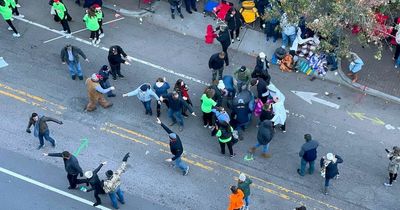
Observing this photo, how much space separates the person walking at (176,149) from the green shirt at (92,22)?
5.25 metres

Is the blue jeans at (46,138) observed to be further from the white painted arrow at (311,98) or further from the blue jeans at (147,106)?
the white painted arrow at (311,98)

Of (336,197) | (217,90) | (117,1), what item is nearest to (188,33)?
(117,1)

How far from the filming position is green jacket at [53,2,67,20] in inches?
750

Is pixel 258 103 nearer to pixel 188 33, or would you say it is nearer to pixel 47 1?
pixel 188 33

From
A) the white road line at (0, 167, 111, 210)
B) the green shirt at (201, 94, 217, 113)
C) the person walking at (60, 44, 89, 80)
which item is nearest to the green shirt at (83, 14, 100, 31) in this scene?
the person walking at (60, 44, 89, 80)

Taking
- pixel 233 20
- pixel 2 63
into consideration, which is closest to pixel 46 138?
pixel 2 63

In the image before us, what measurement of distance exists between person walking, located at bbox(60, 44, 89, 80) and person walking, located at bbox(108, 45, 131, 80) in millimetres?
825

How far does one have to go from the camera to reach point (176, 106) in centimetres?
1639

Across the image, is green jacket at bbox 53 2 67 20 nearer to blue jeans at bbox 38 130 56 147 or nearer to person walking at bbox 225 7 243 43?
blue jeans at bbox 38 130 56 147

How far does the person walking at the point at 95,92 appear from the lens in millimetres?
16547

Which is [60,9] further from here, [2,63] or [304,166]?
[304,166]

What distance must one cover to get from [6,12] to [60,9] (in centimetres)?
172

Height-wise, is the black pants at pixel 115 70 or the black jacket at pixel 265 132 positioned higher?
the black jacket at pixel 265 132

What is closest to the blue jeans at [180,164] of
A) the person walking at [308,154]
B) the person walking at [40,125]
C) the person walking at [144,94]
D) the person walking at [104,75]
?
the person walking at [144,94]
